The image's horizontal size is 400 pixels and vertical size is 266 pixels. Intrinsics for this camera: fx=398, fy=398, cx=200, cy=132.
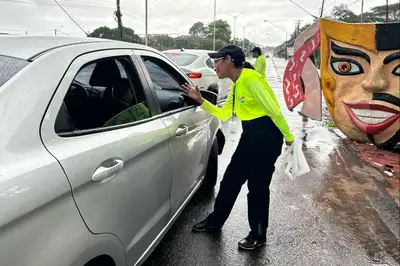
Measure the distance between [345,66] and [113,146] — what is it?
595 centimetres

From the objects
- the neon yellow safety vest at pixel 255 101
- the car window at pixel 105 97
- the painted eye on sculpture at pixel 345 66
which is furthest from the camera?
the painted eye on sculpture at pixel 345 66

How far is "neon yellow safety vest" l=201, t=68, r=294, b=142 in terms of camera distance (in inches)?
119

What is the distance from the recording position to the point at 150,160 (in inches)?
94.0

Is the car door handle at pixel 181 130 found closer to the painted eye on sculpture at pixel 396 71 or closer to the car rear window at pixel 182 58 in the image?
the painted eye on sculpture at pixel 396 71

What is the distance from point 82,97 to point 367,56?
18.7 ft

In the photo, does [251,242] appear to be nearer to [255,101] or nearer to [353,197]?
[255,101]

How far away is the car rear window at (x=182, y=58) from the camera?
10.6 metres

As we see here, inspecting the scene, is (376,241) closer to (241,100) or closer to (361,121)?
(241,100)

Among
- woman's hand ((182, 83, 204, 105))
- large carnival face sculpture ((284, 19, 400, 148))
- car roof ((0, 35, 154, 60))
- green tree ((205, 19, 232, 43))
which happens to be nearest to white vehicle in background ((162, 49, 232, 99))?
large carnival face sculpture ((284, 19, 400, 148))

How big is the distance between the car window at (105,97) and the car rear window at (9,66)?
241mm

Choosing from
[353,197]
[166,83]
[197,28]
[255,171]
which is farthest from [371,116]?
[197,28]

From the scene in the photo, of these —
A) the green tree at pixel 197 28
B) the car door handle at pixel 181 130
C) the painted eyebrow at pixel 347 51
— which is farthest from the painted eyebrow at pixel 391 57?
the green tree at pixel 197 28

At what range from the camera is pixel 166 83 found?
3.76 metres

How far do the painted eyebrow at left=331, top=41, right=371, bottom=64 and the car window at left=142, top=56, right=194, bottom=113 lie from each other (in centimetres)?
421
